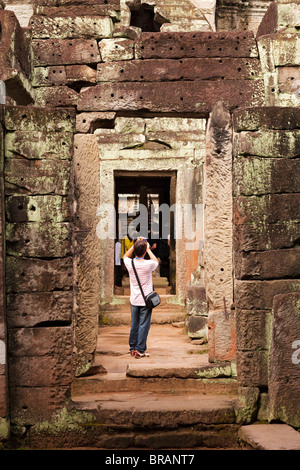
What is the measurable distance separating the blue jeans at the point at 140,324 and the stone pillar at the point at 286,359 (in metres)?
2.59

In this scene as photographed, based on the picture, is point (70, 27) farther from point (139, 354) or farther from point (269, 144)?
point (139, 354)

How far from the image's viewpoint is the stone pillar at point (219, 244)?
278 inches

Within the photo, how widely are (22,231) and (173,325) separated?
6021 millimetres

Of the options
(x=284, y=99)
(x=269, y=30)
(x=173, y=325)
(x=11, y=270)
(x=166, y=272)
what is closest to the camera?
(x=11, y=270)

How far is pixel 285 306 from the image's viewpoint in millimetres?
5336

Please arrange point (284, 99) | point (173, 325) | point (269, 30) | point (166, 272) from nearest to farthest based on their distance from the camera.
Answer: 1. point (284, 99)
2. point (269, 30)
3. point (173, 325)
4. point (166, 272)

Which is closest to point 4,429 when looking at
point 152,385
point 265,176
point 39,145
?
point 152,385

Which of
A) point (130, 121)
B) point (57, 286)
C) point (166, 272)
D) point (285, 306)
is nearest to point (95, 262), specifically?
point (57, 286)

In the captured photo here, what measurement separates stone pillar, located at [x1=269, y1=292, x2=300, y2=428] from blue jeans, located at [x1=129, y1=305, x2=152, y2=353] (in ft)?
8.49

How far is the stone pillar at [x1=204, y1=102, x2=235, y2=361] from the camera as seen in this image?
278 inches

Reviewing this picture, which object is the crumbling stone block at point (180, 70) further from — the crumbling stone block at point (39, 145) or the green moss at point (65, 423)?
the green moss at point (65, 423)

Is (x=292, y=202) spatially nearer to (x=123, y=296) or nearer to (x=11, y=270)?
(x=11, y=270)

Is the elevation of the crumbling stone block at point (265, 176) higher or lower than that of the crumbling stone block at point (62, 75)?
lower

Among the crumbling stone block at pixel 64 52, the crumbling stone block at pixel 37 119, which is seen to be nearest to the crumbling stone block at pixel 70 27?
the crumbling stone block at pixel 64 52
